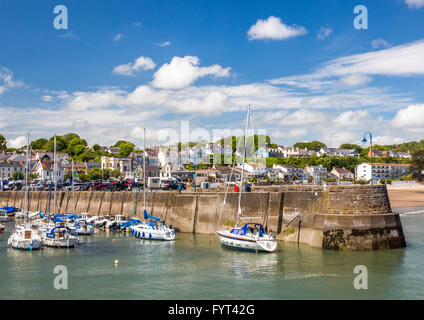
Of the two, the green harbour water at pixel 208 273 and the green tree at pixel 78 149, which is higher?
the green tree at pixel 78 149

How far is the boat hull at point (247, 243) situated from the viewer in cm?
3144

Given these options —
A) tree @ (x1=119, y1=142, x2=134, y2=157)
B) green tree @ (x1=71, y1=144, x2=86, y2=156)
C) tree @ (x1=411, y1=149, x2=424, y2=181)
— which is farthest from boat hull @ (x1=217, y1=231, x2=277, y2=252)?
green tree @ (x1=71, y1=144, x2=86, y2=156)

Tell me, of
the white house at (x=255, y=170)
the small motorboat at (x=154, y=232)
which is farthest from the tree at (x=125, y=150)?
the small motorboat at (x=154, y=232)

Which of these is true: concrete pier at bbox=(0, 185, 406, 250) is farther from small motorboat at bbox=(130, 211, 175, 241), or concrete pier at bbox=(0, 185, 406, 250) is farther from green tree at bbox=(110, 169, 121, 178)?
green tree at bbox=(110, 169, 121, 178)

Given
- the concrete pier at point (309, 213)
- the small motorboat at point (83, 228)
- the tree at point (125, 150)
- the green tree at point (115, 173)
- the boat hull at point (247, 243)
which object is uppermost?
the tree at point (125, 150)

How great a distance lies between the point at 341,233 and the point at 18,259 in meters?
25.6

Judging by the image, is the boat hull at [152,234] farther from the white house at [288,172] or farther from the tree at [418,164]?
the tree at [418,164]

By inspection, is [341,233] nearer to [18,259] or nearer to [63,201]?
[18,259]

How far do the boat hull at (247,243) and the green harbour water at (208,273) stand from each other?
0.52 m

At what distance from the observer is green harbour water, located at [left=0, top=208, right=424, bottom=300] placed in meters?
21.7

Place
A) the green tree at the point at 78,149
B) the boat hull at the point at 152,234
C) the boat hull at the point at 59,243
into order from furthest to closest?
the green tree at the point at 78,149
the boat hull at the point at 152,234
the boat hull at the point at 59,243

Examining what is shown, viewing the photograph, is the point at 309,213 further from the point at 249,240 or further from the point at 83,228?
the point at 83,228
